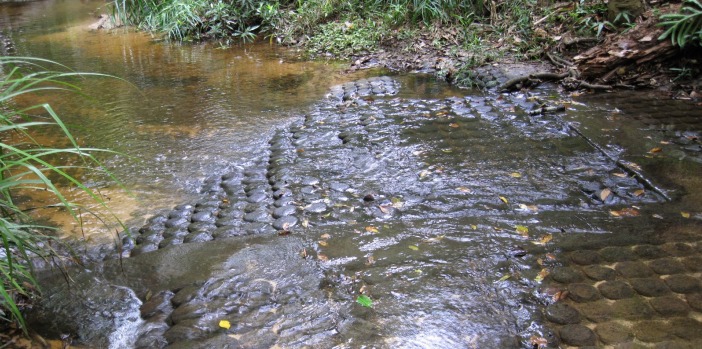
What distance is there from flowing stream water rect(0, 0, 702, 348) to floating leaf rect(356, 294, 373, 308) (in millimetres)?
38

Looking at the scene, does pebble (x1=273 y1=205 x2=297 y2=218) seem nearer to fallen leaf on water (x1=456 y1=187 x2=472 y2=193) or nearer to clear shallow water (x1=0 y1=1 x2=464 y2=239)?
clear shallow water (x1=0 y1=1 x2=464 y2=239)

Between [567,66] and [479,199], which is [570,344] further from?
[567,66]

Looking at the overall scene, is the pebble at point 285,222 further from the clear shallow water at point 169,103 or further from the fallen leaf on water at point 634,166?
the fallen leaf on water at point 634,166

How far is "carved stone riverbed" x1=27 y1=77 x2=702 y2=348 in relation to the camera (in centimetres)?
208

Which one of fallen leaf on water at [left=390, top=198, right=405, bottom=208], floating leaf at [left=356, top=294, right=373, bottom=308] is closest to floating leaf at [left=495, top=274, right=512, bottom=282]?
floating leaf at [left=356, top=294, right=373, bottom=308]

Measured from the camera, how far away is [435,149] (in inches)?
147

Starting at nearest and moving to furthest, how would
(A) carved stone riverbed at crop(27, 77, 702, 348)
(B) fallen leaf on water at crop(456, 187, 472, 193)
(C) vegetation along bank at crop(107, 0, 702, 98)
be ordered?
1. (A) carved stone riverbed at crop(27, 77, 702, 348)
2. (B) fallen leaf on water at crop(456, 187, 472, 193)
3. (C) vegetation along bank at crop(107, 0, 702, 98)

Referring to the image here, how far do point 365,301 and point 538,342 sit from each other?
2.26 ft

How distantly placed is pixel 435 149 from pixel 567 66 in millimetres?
2264

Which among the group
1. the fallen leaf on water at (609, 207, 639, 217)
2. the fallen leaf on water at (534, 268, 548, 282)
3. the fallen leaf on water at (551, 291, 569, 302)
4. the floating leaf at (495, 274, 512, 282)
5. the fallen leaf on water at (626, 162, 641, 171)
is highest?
the fallen leaf on water at (626, 162, 641, 171)

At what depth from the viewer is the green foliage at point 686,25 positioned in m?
4.55

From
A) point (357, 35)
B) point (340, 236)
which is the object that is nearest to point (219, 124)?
point (340, 236)

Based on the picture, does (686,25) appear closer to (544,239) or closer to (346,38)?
(544,239)

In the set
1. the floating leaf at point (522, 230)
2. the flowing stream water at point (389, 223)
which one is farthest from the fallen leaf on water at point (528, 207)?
the floating leaf at point (522, 230)
